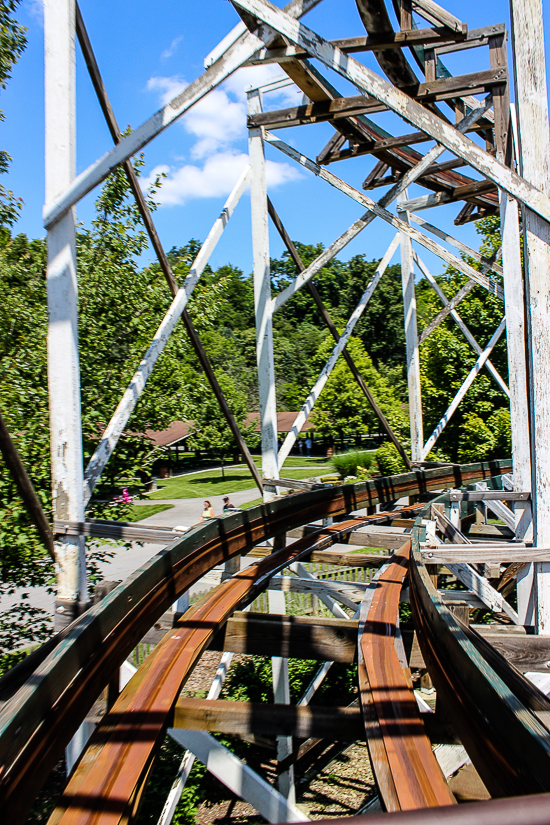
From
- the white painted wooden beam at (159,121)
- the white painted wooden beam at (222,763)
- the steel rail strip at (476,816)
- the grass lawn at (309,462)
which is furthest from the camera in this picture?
the grass lawn at (309,462)

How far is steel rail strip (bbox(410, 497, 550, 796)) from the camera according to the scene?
1.07 meters

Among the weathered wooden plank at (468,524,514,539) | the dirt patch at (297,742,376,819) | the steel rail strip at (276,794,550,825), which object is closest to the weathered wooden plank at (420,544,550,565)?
the steel rail strip at (276,794,550,825)

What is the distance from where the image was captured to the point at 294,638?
2322 millimetres

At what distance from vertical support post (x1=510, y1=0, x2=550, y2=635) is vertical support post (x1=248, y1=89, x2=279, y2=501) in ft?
7.55

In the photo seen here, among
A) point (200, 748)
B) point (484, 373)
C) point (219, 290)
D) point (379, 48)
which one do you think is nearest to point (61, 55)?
point (379, 48)

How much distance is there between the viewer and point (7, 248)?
7.14 m

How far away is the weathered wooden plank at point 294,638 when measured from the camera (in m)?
2.30

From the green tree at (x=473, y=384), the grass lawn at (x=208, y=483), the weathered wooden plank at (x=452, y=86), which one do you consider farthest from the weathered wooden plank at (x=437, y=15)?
the grass lawn at (x=208, y=483)

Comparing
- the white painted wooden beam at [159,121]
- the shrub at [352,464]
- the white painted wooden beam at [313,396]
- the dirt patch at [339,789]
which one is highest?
the white painted wooden beam at [159,121]

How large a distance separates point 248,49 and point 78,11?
44.8 inches

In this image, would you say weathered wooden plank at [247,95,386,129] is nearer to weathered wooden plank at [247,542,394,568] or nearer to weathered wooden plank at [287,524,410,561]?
weathered wooden plank at [287,524,410,561]

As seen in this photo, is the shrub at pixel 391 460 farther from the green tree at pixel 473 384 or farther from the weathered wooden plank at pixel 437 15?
the weathered wooden plank at pixel 437 15

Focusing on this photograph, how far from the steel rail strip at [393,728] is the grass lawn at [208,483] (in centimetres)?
2492

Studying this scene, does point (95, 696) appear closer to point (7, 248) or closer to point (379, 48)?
point (379, 48)
